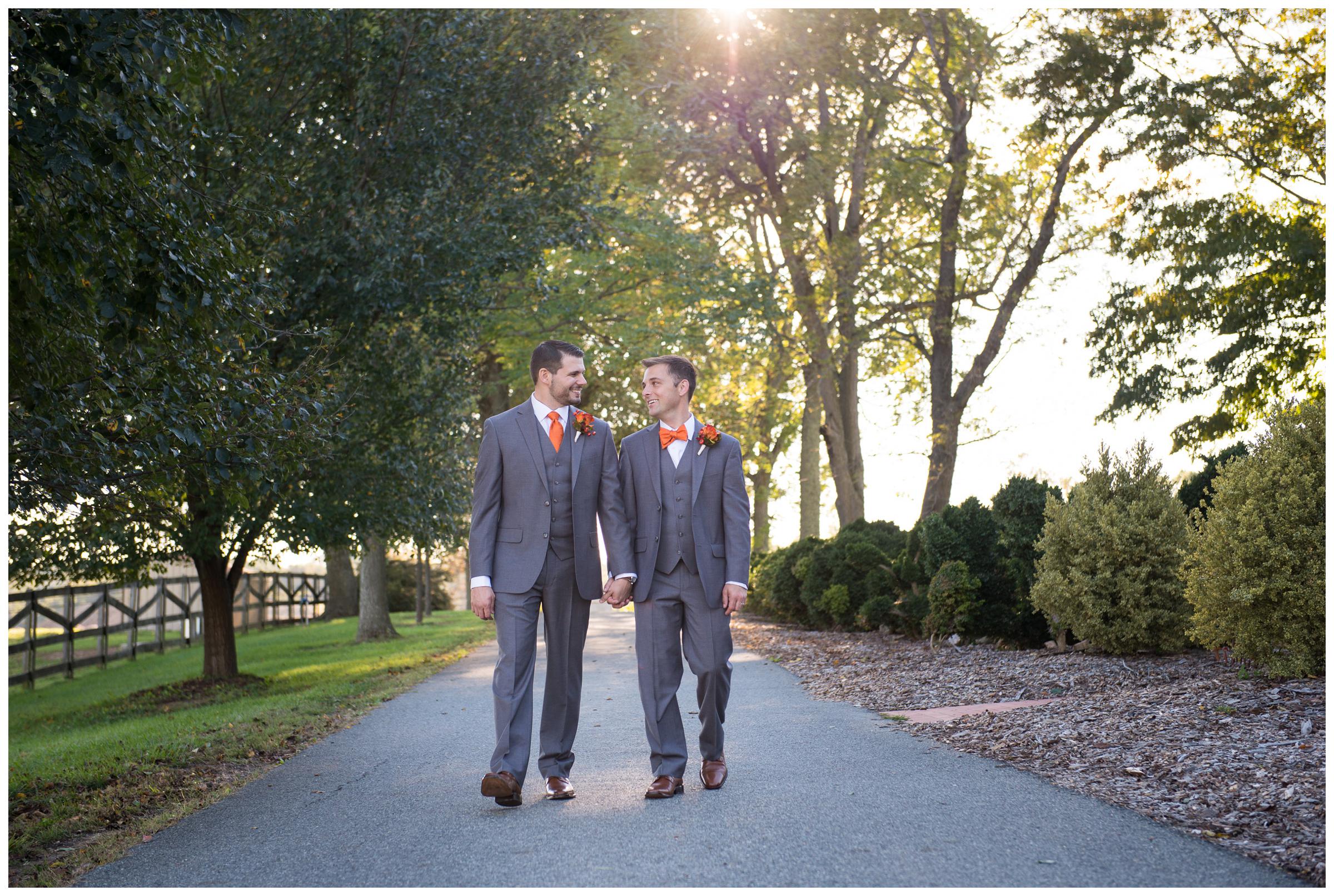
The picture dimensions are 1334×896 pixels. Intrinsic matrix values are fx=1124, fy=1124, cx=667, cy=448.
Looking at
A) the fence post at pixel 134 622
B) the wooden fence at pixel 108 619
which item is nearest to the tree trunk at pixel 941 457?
the wooden fence at pixel 108 619

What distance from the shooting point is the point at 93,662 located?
18.8m

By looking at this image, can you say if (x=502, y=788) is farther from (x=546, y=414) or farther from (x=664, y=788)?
(x=546, y=414)

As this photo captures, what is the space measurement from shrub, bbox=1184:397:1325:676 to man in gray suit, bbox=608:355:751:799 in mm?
3805

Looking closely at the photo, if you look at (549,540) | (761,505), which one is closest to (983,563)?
(549,540)

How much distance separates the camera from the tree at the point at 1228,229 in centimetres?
1706

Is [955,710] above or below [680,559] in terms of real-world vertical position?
below

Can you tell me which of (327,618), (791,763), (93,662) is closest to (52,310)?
(791,763)

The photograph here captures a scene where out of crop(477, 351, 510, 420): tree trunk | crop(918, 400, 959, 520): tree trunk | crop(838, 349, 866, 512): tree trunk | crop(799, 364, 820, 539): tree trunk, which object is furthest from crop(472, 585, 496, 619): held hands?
crop(799, 364, 820, 539): tree trunk

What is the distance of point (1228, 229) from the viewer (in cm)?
1744

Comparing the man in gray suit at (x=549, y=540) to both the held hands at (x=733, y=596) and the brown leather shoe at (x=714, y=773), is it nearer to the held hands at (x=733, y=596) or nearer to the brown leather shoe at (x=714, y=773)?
the held hands at (x=733, y=596)

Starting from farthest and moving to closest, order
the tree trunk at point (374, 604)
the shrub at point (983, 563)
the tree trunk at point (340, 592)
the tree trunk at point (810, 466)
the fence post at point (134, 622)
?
the tree trunk at point (340, 592) → the tree trunk at point (810, 466) → the tree trunk at point (374, 604) → the fence post at point (134, 622) → the shrub at point (983, 563)

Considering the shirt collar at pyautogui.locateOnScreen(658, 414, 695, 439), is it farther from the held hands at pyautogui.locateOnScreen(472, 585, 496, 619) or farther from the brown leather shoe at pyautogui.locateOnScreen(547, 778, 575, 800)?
the brown leather shoe at pyautogui.locateOnScreen(547, 778, 575, 800)

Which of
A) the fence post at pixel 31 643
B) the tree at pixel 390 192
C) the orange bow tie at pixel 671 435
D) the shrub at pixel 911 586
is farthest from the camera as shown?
the fence post at pixel 31 643

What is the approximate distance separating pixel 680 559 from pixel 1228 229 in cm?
1512
